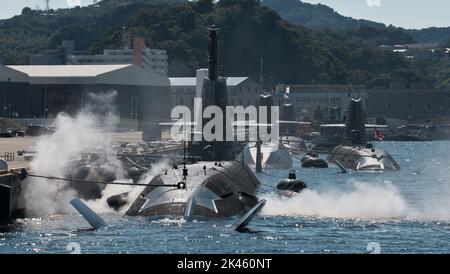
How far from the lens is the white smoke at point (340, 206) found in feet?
172

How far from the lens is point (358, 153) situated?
113 meters

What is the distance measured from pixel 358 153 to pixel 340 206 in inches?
2287

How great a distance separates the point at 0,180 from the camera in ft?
166

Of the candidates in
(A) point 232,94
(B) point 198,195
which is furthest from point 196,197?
(A) point 232,94

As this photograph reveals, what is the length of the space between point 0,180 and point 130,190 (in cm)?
1077

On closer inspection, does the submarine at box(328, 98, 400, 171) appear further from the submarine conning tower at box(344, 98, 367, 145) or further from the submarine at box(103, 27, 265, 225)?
the submarine at box(103, 27, 265, 225)

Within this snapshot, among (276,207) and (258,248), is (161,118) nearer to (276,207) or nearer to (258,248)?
(276,207)

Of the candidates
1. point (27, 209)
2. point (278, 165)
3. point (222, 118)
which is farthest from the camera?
point (278, 165)

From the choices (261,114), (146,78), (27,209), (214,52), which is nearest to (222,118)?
(214,52)

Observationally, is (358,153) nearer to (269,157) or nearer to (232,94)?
(269,157)

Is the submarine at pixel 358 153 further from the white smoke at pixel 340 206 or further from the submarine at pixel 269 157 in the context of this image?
the white smoke at pixel 340 206

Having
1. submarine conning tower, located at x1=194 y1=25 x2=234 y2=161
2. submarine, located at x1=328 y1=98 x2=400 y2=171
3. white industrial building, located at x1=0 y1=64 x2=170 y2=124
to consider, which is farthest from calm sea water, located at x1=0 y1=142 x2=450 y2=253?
white industrial building, located at x1=0 y1=64 x2=170 y2=124

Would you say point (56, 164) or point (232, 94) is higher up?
point (232, 94)

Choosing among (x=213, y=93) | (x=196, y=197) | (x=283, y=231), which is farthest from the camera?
(x=213, y=93)
